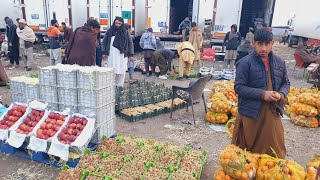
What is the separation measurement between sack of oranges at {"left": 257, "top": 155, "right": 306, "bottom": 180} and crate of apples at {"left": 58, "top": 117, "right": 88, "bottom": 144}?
2.66 m

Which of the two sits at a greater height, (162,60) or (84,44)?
(84,44)

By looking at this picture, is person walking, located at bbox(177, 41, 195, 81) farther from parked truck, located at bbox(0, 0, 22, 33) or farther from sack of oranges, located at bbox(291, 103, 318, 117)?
parked truck, located at bbox(0, 0, 22, 33)

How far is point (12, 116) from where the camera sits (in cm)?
469

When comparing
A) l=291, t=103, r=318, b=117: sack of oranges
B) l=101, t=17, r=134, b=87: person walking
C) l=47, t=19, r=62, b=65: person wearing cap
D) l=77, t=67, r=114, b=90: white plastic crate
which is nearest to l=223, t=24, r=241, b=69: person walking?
l=101, t=17, r=134, b=87: person walking

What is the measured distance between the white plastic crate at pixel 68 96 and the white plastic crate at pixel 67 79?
0.08m

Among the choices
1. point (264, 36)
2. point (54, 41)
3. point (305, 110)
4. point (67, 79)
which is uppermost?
point (264, 36)

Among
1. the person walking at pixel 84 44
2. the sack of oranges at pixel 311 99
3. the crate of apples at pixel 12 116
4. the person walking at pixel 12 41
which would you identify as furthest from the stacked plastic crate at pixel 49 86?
the person walking at pixel 12 41

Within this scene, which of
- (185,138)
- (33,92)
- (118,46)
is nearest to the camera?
(33,92)

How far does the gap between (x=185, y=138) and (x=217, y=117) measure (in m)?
1.07

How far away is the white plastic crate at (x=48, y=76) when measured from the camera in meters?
4.50

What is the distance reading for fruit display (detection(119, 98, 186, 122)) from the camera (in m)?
6.21

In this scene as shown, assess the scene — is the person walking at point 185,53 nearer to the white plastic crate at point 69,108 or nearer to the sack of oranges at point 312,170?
the white plastic crate at point 69,108

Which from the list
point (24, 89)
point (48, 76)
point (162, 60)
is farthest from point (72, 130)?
point (162, 60)

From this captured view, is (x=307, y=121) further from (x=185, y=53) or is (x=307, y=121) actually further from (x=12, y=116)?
(x=12, y=116)
